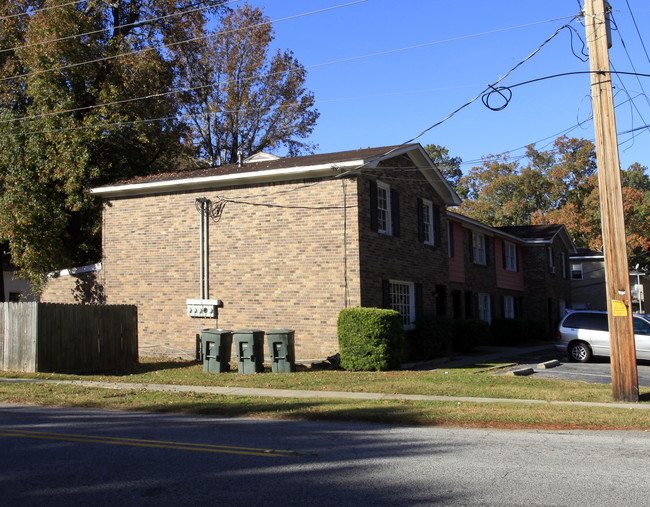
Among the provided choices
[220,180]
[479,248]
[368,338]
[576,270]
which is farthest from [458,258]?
[576,270]

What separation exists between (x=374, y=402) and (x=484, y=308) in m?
19.7

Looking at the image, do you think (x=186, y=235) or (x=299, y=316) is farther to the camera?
(x=186, y=235)

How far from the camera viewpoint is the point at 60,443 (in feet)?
25.5

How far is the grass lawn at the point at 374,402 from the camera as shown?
32.3 ft

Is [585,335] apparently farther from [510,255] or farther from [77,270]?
[77,270]

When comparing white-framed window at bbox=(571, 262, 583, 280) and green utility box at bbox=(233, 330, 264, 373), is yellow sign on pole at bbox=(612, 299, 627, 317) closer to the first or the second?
green utility box at bbox=(233, 330, 264, 373)

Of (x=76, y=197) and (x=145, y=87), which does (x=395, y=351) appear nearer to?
(x=76, y=197)

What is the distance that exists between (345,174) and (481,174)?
123 feet

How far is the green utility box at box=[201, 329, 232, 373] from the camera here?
654 inches

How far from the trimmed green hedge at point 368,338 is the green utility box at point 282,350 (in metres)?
1.31

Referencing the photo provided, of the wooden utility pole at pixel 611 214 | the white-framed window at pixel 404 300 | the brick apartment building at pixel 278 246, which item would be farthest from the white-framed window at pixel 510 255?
the wooden utility pole at pixel 611 214

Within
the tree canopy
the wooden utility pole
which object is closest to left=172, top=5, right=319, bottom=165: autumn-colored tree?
the tree canopy

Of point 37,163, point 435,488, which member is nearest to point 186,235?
point 37,163

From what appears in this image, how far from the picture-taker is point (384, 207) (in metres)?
19.3
